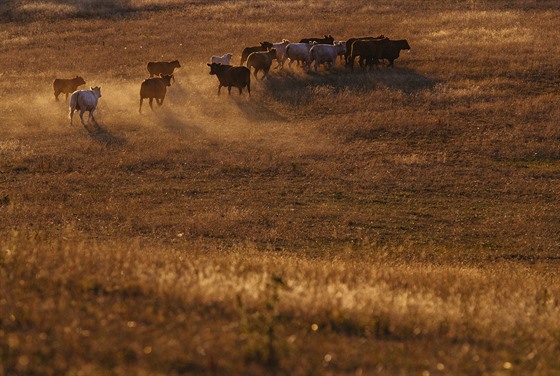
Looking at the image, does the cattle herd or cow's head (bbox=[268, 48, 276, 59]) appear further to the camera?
cow's head (bbox=[268, 48, 276, 59])

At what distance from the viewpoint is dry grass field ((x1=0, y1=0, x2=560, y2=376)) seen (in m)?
7.61

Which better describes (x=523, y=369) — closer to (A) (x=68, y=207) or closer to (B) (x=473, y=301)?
(B) (x=473, y=301)

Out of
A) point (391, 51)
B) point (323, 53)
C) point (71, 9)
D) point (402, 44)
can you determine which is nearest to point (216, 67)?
point (323, 53)

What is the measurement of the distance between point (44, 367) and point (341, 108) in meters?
23.3

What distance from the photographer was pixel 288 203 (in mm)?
19969

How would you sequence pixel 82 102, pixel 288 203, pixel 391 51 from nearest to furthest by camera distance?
pixel 288 203
pixel 82 102
pixel 391 51

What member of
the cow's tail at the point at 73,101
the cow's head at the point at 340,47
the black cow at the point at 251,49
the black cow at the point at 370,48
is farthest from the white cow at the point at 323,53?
the cow's tail at the point at 73,101

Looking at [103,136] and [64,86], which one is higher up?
[64,86]

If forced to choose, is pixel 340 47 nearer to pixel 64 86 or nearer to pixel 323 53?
pixel 323 53

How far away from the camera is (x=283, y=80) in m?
33.5

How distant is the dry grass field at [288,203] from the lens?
761 cm

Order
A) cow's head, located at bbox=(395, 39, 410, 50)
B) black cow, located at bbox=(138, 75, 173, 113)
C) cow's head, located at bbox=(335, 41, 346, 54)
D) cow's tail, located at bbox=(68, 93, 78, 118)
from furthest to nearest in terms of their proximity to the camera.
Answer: cow's head, located at bbox=(335, 41, 346, 54) < cow's head, located at bbox=(395, 39, 410, 50) < black cow, located at bbox=(138, 75, 173, 113) < cow's tail, located at bbox=(68, 93, 78, 118)

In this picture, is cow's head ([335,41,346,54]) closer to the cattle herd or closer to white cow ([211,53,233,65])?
the cattle herd

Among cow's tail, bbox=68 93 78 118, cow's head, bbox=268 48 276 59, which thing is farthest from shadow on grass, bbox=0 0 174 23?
cow's tail, bbox=68 93 78 118
